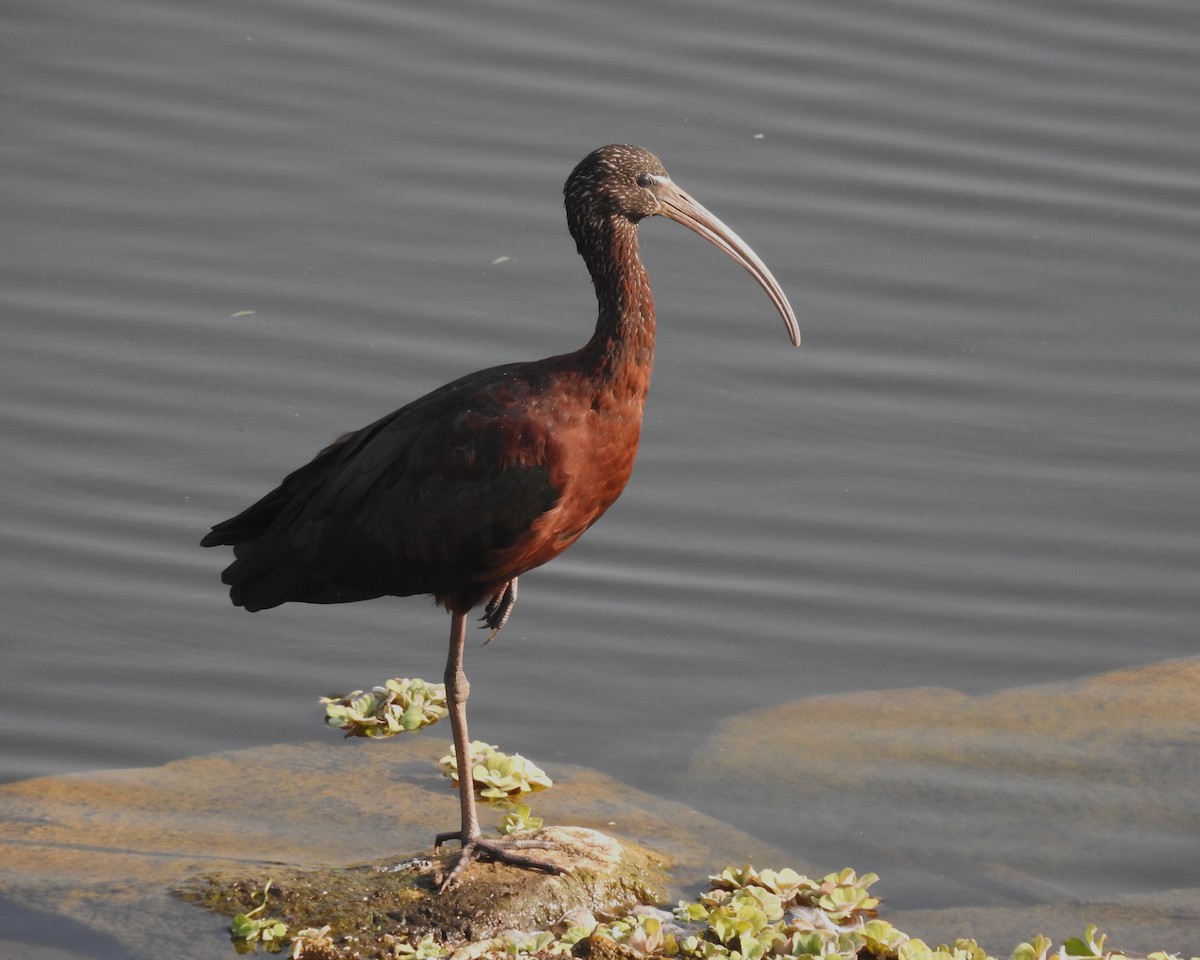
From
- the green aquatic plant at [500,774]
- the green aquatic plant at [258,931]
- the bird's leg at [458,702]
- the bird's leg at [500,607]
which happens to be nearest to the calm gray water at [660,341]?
the green aquatic plant at [500,774]

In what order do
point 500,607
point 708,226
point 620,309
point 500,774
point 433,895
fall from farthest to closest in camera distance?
1. point 500,774
2. point 500,607
3. point 708,226
4. point 620,309
5. point 433,895

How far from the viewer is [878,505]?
8031 mm

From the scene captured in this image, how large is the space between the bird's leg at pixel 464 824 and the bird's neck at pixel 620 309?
0.96 meters

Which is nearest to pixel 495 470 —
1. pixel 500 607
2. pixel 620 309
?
pixel 620 309

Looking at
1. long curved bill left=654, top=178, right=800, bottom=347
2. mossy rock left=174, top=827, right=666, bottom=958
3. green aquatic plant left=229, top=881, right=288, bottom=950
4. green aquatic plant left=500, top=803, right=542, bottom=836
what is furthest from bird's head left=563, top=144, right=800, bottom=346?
green aquatic plant left=229, top=881, right=288, bottom=950

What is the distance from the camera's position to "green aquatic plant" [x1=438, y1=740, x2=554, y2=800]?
6.18 metres

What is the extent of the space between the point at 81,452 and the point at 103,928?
3336 millimetres

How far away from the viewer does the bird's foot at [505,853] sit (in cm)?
537

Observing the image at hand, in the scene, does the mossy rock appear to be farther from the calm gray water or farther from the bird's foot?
the calm gray water

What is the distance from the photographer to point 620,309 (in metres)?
5.41

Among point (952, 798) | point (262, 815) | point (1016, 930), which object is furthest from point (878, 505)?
point (262, 815)

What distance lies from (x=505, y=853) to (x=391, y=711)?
145 centimetres

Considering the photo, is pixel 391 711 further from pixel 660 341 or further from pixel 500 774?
pixel 660 341

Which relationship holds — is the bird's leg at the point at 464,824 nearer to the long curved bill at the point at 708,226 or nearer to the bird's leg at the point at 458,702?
the bird's leg at the point at 458,702
